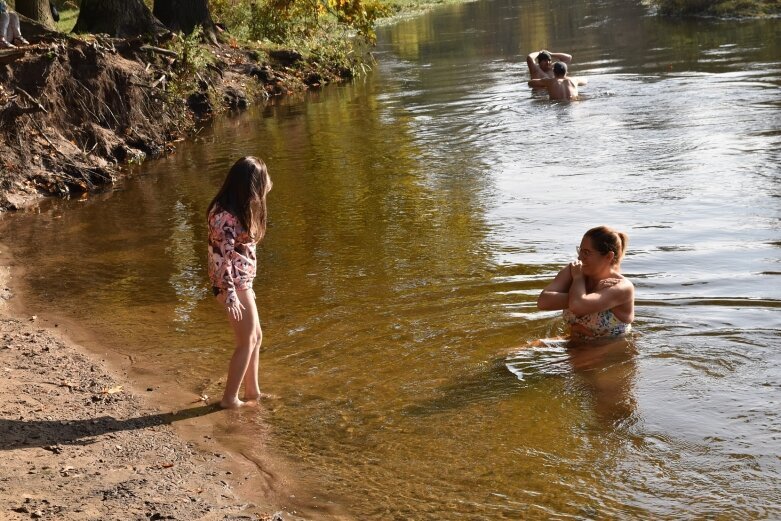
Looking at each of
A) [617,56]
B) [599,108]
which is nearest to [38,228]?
[599,108]

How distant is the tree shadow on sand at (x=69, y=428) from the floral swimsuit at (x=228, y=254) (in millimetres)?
A: 801

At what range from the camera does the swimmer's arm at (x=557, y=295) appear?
23.5 feet

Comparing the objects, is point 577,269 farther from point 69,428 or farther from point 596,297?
point 69,428

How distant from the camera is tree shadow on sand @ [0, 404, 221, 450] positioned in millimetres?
5502

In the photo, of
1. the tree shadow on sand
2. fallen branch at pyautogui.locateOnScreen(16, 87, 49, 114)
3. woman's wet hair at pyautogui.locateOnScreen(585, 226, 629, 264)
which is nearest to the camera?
the tree shadow on sand

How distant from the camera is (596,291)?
7.02 m

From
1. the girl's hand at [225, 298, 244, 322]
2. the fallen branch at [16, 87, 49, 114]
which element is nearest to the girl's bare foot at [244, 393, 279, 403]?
the girl's hand at [225, 298, 244, 322]

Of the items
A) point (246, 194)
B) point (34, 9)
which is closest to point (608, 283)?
point (246, 194)

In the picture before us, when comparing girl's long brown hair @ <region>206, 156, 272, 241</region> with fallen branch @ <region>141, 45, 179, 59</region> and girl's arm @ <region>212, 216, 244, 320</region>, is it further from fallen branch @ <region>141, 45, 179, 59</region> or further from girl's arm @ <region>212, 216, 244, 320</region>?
fallen branch @ <region>141, 45, 179, 59</region>

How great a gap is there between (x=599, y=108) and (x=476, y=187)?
21.6ft

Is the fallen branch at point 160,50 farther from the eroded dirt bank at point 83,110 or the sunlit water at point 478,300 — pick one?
the sunlit water at point 478,300

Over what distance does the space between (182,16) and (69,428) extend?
67.0 ft

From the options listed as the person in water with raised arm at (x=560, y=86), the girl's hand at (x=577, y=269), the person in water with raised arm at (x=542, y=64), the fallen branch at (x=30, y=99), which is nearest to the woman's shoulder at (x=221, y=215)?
the girl's hand at (x=577, y=269)

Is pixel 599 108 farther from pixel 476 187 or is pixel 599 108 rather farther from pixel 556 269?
pixel 556 269
